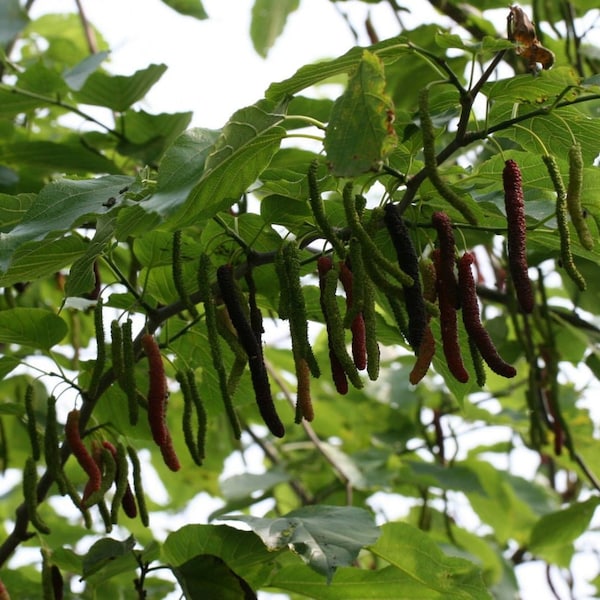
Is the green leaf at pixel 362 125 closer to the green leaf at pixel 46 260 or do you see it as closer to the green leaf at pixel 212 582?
the green leaf at pixel 46 260

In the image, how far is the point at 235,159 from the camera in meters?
1.34

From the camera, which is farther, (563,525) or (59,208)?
(563,525)

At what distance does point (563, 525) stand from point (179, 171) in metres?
2.04

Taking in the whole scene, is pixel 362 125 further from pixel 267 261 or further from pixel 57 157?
pixel 57 157

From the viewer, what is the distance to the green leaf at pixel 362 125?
1.21m

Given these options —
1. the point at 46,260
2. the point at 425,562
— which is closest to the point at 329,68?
the point at 46,260

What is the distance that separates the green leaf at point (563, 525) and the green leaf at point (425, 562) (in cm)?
104

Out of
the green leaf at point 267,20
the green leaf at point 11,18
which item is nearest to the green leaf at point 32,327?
the green leaf at point 11,18

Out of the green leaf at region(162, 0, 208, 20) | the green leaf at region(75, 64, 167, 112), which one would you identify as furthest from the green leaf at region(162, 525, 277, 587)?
the green leaf at region(162, 0, 208, 20)

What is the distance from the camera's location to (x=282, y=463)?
10.6 ft

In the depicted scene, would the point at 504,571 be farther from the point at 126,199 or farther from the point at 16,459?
the point at 126,199

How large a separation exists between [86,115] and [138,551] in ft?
3.75

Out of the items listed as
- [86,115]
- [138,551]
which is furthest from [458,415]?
[138,551]

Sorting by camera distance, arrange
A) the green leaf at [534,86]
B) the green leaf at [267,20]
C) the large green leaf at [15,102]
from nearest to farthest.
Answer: the green leaf at [534,86]
the large green leaf at [15,102]
the green leaf at [267,20]
